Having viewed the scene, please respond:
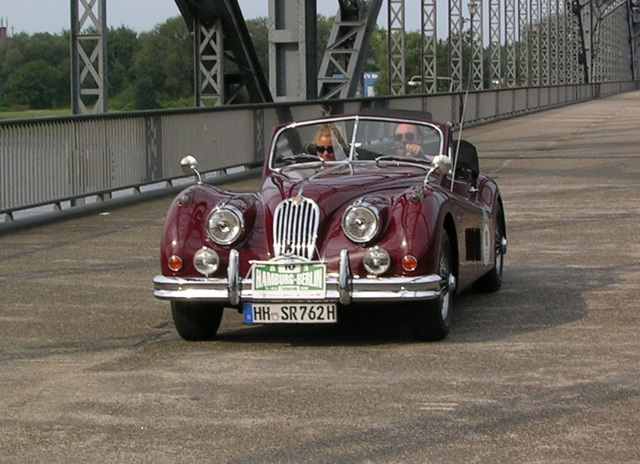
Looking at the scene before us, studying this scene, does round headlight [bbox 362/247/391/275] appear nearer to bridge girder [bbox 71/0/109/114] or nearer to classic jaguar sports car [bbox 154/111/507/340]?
classic jaguar sports car [bbox 154/111/507/340]

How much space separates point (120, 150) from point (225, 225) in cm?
1051

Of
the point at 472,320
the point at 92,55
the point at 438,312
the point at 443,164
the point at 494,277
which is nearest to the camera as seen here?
the point at 438,312

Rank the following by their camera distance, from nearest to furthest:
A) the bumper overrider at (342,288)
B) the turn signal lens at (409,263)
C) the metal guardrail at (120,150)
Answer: the bumper overrider at (342,288)
the turn signal lens at (409,263)
the metal guardrail at (120,150)

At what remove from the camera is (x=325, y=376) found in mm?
7133

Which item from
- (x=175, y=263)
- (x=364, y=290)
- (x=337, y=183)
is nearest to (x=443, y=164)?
(x=337, y=183)

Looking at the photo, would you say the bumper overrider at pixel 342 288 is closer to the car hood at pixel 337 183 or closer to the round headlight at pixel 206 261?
the round headlight at pixel 206 261

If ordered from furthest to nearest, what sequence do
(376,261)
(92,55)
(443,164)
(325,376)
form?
(92,55)
(443,164)
(376,261)
(325,376)

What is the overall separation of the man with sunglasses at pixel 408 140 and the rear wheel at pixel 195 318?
194 centimetres

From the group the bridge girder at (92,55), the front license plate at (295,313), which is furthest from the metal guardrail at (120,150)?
the front license plate at (295,313)

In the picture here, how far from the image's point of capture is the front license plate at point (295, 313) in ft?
25.5

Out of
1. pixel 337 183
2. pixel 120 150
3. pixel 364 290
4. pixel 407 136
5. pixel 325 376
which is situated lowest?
pixel 325 376

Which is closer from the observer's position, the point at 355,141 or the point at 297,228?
the point at 297,228

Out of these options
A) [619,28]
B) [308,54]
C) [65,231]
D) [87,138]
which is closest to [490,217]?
[65,231]

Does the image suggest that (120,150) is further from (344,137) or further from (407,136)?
(407,136)
